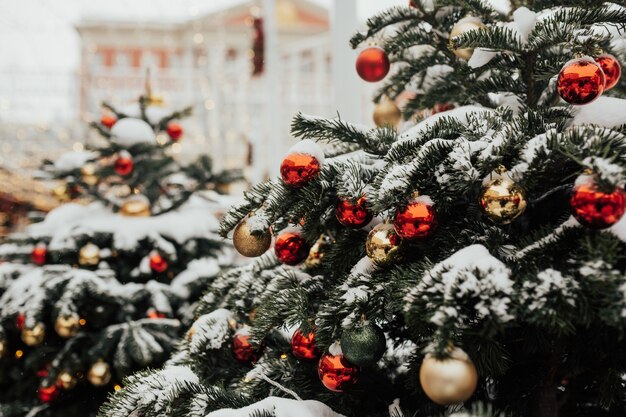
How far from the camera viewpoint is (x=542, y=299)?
0.51 meters

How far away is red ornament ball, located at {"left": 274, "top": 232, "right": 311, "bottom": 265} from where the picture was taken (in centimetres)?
80

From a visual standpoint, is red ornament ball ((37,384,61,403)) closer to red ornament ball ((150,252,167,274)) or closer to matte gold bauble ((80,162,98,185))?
red ornament ball ((150,252,167,274))

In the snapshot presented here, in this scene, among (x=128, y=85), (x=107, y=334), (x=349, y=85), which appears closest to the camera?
(x=107, y=334)

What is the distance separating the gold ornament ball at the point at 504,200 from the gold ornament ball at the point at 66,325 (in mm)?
1161

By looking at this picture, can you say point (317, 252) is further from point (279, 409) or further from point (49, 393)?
point (49, 393)

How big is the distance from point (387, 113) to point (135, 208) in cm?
92

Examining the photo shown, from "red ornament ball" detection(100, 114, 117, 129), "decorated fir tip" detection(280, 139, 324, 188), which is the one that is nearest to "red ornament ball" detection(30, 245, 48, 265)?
"red ornament ball" detection(100, 114, 117, 129)

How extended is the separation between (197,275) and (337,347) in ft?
3.19

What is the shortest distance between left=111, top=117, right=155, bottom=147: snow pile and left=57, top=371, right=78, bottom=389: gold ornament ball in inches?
29.8

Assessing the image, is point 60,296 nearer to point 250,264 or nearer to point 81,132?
point 250,264

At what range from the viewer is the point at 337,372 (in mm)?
673

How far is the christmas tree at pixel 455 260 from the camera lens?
0.52m

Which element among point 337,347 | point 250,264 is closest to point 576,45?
point 337,347

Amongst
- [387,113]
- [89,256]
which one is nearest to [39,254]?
[89,256]
